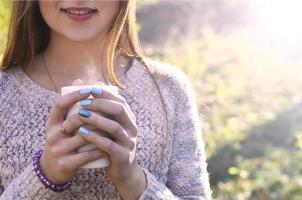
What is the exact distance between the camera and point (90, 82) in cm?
166

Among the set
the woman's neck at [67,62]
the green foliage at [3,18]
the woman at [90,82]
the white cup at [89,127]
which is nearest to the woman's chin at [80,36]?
the woman at [90,82]

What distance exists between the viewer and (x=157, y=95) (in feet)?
5.64

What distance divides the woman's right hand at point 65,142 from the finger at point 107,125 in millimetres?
20

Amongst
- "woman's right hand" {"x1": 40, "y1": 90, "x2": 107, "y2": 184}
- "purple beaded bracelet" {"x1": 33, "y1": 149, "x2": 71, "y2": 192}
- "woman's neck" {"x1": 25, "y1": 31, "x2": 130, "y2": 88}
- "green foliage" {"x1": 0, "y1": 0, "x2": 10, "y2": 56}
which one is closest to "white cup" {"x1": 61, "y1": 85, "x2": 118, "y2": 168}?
"woman's right hand" {"x1": 40, "y1": 90, "x2": 107, "y2": 184}

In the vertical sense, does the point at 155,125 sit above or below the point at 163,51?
above

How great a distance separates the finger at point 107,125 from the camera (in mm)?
1288

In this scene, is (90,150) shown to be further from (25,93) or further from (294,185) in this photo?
(294,185)

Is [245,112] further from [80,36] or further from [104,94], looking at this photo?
[104,94]

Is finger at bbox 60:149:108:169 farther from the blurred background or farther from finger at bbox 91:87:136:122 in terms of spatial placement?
the blurred background

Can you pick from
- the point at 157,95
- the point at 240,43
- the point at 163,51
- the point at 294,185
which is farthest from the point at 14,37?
the point at 240,43

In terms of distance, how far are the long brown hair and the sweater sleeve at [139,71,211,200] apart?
149 mm

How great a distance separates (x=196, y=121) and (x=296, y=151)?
10.5 feet

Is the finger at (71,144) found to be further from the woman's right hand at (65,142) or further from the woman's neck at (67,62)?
the woman's neck at (67,62)

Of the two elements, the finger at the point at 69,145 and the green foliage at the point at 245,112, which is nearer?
the finger at the point at 69,145
